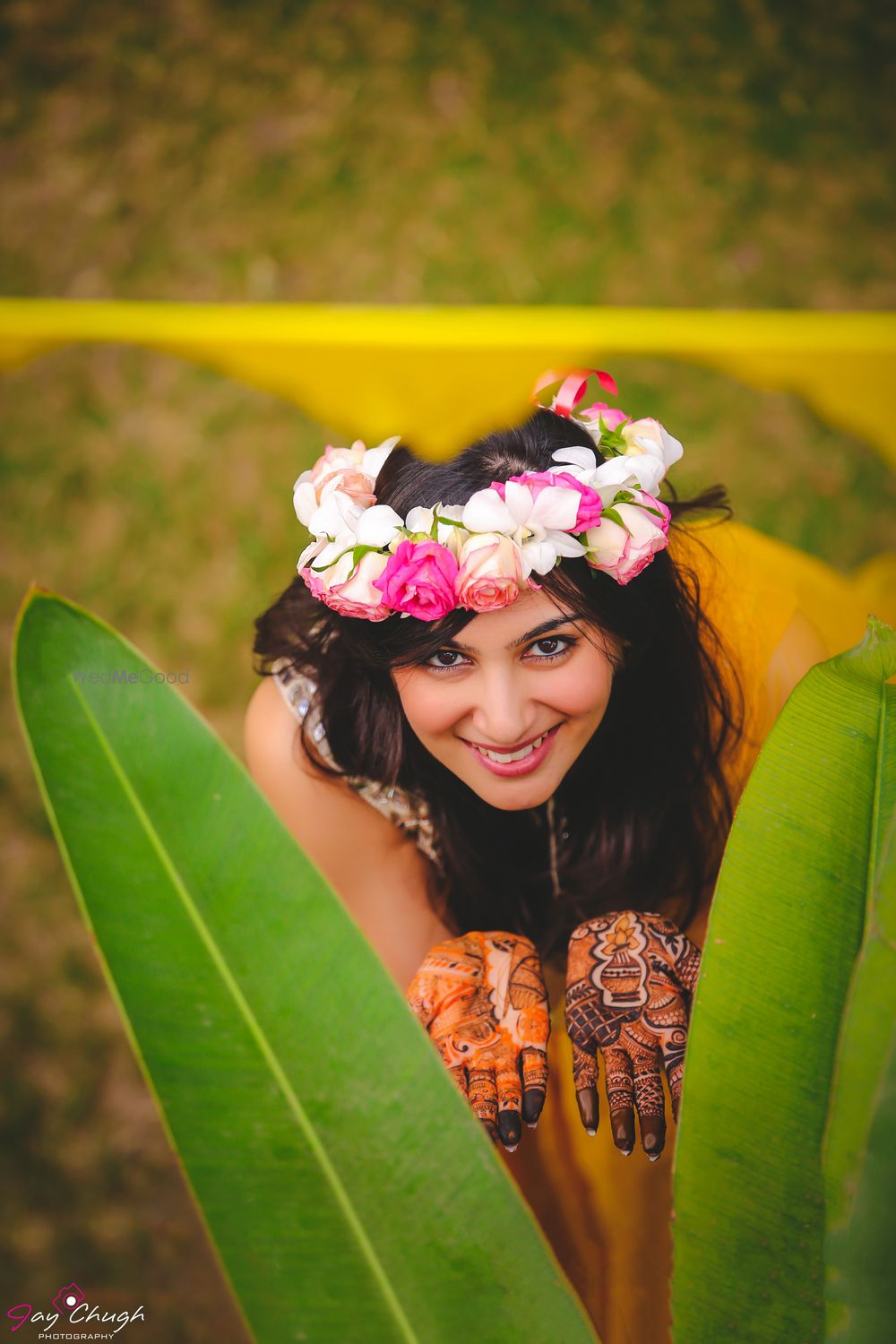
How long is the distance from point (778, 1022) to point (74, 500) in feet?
5.83

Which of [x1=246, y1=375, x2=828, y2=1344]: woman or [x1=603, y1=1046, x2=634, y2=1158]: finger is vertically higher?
[x1=246, y1=375, x2=828, y2=1344]: woman

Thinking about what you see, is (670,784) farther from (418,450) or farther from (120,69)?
(120,69)

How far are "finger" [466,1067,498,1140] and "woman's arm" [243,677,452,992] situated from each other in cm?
34

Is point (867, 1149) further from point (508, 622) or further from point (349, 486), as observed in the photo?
point (349, 486)

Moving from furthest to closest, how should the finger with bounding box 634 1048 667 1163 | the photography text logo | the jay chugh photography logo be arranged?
the jay chugh photography logo < the finger with bounding box 634 1048 667 1163 < the photography text logo

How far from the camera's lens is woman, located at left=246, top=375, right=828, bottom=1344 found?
75cm

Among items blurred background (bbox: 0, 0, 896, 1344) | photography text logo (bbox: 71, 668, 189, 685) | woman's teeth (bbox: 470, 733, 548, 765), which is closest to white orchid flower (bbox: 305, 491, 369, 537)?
woman's teeth (bbox: 470, 733, 548, 765)

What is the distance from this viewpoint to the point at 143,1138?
5.07 feet

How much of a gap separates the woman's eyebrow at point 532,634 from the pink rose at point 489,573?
0.16ft

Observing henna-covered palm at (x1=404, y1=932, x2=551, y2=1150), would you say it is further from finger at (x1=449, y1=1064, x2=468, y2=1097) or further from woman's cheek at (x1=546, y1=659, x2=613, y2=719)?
woman's cheek at (x1=546, y1=659, x2=613, y2=719)

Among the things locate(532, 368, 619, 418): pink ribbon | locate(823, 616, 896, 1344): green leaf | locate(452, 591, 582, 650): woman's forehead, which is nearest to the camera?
locate(823, 616, 896, 1344): green leaf

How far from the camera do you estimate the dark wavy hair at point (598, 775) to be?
993mm

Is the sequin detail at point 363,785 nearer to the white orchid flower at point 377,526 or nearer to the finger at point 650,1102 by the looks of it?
the white orchid flower at point 377,526

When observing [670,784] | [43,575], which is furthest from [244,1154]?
[43,575]
